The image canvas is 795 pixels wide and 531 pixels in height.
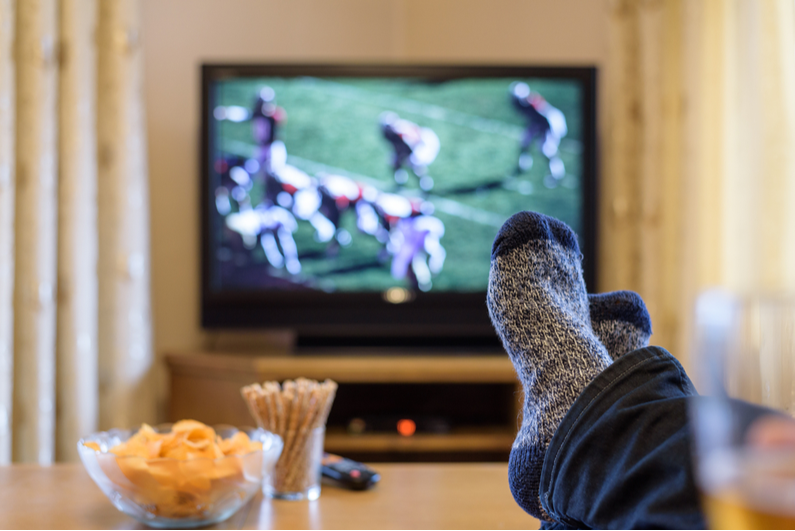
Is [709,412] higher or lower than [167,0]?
lower

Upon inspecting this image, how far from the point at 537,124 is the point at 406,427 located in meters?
0.93

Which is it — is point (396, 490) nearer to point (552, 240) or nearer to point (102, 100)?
point (552, 240)

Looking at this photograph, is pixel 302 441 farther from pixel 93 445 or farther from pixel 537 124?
pixel 537 124

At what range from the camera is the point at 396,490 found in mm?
699

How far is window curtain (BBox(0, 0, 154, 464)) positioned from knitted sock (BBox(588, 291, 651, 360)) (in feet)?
4.19

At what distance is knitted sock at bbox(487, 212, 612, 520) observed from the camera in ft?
2.12

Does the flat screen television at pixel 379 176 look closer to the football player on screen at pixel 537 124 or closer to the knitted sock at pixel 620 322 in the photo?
the football player on screen at pixel 537 124

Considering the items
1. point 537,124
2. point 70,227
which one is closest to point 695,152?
point 537,124

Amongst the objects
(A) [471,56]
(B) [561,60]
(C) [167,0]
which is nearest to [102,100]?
(C) [167,0]

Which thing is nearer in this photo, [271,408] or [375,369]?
[271,408]

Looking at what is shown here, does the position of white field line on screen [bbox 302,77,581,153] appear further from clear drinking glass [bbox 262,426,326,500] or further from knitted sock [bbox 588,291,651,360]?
clear drinking glass [bbox 262,426,326,500]

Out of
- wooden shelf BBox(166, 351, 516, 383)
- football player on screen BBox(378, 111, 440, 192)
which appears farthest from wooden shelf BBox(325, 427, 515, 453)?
football player on screen BBox(378, 111, 440, 192)

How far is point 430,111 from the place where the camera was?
191 centimetres

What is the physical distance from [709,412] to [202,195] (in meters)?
1.82
